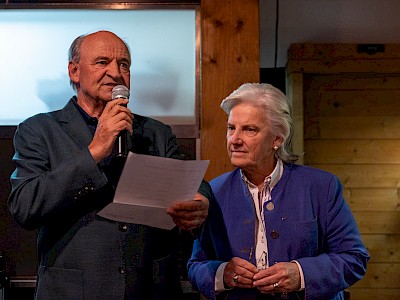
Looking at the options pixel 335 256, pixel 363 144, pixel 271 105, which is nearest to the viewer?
pixel 335 256

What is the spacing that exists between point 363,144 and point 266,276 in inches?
107

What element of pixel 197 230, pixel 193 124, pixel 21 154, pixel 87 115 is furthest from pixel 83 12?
pixel 197 230

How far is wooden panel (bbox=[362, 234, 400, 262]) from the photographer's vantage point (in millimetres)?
4320

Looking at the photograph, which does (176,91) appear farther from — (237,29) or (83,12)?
(83,12)

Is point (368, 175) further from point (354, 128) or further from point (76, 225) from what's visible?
point (76, 225)

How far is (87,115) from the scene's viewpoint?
181 centimetres

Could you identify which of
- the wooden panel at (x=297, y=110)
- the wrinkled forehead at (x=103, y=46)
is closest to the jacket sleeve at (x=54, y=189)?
the wrinkled forehead at (x=103, y=46)

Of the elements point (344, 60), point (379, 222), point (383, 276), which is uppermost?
point (344, 60)

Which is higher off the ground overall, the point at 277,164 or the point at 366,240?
the point at 277,164

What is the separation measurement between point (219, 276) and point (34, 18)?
4.70 ft

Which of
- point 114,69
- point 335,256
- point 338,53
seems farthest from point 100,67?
point 338,53

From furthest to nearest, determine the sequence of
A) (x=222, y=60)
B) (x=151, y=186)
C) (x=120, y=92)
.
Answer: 1. (x=222, y=60)
2. (x=120, y=92)
3. (x=151, y=186)

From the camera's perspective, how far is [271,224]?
6.69 feet

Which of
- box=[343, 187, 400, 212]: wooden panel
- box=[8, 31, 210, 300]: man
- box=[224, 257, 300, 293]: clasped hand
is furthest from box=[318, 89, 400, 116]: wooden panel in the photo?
box=[8, 31, 210, 300]: man
